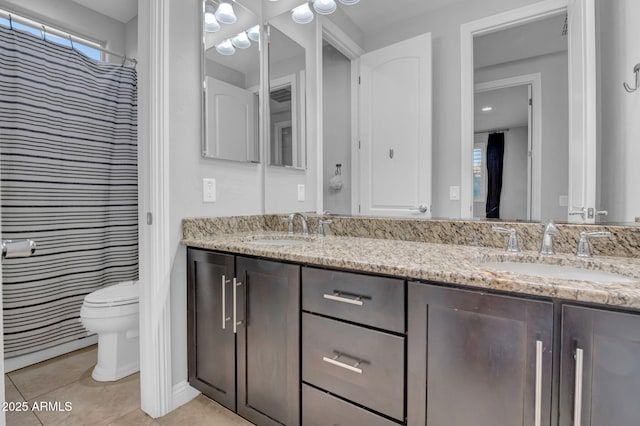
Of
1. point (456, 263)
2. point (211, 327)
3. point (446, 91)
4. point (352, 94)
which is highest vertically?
point (352, 94)

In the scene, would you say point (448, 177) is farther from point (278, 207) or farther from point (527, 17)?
point (278, 207)

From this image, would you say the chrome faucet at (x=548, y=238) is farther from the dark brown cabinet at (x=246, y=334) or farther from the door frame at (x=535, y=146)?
the dark brown cabinet at (x=246, y=334)

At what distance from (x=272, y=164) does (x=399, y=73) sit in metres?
0.94

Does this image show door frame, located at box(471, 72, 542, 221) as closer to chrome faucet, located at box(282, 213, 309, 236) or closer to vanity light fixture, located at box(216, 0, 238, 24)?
chrome faucet, located at box(282, 213, 309, 236)

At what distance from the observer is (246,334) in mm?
1401

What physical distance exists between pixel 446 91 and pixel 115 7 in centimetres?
270

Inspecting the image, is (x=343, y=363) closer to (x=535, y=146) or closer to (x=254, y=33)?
(x=535, y=146)

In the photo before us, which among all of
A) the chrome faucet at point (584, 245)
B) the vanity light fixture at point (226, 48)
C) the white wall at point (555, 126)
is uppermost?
the vanity light fixture at point (226, 48)

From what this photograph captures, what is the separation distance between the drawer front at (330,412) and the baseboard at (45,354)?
194 cm

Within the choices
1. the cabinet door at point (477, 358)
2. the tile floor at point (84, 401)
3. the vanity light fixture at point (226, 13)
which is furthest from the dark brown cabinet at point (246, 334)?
the vanity light fixture at point (226, 13)

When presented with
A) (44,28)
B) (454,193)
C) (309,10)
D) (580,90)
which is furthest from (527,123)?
(44,28)

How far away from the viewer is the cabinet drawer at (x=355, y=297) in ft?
3.31

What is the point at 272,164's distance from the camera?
2.11 m

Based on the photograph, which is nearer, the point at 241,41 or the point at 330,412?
the point at 330,412
